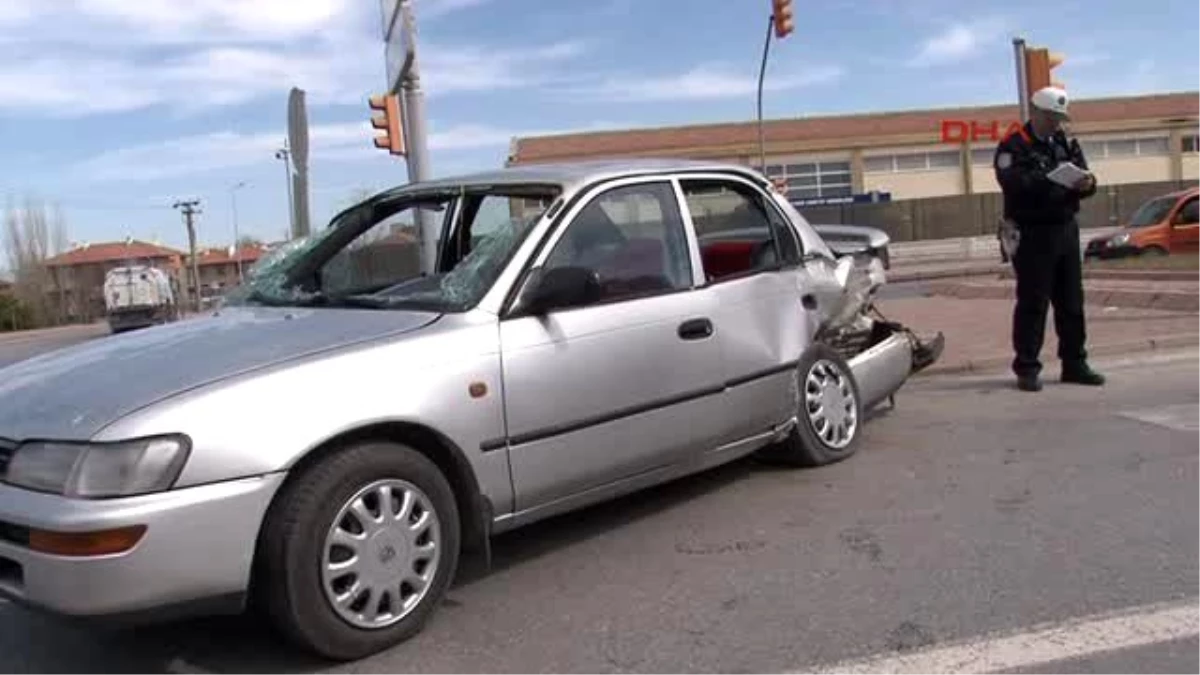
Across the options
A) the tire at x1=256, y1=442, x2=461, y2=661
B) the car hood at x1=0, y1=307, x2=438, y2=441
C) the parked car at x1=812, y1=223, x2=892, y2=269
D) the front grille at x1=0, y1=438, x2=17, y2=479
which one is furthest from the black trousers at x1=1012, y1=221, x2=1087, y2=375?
the front grille at x1=0, y1=438, x2=17, y2=479

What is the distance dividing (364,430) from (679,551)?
1567mm

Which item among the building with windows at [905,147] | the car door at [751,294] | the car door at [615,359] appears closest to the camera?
the car door at [615,359]

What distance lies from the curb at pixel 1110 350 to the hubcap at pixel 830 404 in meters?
3.03

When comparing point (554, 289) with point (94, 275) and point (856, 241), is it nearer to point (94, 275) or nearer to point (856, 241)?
point (856, 241)

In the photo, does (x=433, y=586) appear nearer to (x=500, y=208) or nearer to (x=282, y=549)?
(x=282, y=549)

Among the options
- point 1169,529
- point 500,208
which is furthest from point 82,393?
point 1169,529

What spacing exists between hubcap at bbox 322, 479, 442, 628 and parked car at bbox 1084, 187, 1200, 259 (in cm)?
1740

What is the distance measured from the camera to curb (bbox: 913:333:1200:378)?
8.84 m

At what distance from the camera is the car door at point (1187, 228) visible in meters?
18.5

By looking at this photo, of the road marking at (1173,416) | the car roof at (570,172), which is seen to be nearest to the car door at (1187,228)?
the road marking at (1173,416)

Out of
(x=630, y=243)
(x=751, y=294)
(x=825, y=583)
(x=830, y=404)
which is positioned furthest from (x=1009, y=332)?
(x=825, y=583)

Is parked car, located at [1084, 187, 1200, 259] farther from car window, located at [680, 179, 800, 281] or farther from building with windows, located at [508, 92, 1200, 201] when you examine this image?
building with windows, located at [508, 92, 1200, 201]

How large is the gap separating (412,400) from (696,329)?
152 centimetres

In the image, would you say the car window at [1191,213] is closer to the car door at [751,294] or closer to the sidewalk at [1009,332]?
the sidewalk at [1009,332]
